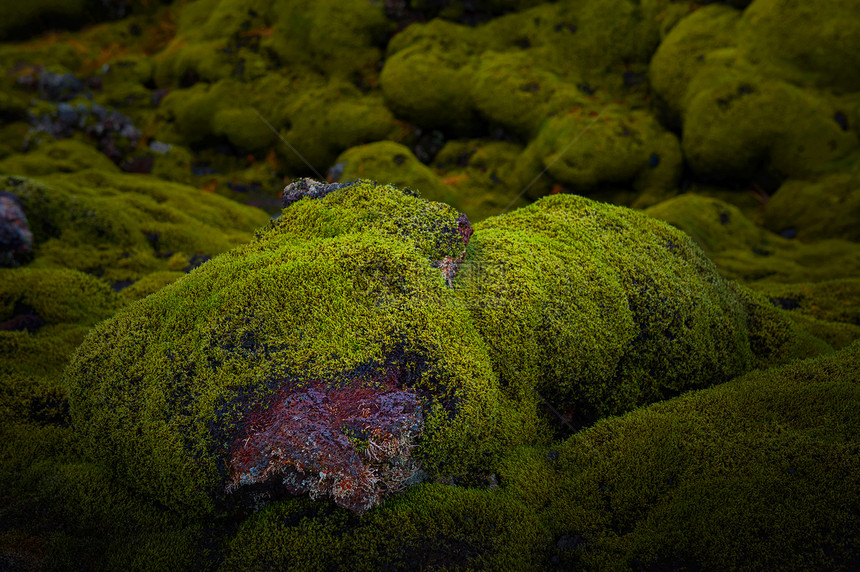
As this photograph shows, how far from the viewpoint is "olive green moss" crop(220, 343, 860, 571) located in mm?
3400

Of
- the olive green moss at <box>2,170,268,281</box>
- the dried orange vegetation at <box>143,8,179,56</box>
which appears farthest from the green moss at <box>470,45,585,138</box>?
the dried orange vegetation at <box>143,8,179,56</box>

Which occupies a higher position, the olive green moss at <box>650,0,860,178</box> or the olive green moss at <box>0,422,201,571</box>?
the olive green moss at <box>650,0,860,178</box>

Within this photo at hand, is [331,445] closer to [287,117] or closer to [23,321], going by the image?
[23,321]

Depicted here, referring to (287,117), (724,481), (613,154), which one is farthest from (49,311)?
(613,154)

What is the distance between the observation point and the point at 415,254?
4891mm

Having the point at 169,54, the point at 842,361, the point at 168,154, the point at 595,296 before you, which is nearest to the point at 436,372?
the point at 595,296

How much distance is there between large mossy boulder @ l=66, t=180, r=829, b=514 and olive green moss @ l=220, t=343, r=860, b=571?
0.24 m

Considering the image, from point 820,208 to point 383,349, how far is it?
1229 centimetres

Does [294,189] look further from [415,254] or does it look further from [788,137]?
[788,137]

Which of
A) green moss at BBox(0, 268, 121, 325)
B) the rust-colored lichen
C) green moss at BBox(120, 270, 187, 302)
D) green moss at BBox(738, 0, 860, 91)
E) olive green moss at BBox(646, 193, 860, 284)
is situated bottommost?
→ green moss at BBox(120, 270, 187, 302)

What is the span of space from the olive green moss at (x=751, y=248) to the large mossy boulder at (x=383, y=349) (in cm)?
463

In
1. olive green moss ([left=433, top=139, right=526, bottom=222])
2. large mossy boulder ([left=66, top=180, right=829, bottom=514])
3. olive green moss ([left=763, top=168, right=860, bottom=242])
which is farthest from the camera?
olive green moss ([left=433, top=139, right=526, bottom=222])

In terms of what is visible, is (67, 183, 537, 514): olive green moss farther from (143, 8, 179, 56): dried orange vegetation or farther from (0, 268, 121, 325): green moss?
(143, 8, 179, 56): dried orange vegetation

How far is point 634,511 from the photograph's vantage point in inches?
149
